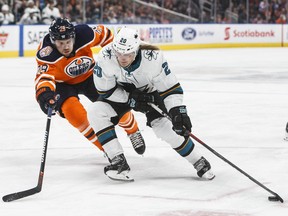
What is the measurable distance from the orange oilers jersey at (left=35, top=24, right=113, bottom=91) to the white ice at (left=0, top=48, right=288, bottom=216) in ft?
1.94

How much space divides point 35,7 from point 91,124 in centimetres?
1239

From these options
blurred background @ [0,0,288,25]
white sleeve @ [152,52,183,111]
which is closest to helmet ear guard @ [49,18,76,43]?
white sleeve @ [152,52,183,111]

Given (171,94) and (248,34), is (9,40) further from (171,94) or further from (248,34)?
(171,94)

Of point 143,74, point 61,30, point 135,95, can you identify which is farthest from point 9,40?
point 143,74

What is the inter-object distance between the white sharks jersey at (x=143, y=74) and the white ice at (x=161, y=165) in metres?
0.56

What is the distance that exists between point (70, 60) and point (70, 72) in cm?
11

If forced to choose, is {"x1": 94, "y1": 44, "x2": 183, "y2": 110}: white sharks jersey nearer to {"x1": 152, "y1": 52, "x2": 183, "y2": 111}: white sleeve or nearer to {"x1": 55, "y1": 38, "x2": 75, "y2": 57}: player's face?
{"x1": 152, "y1": 52, "x2": 183, "y2": 111}: white sleeve

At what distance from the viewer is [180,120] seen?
4.39 meters

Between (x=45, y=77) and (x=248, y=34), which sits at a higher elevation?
(x=45, y=77)

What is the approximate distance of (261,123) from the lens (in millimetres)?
7004

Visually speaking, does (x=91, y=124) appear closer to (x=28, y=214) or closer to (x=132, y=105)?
(x=132, y=105)

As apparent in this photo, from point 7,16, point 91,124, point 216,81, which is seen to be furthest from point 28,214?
point 7,16

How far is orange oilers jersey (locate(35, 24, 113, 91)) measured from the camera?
5.07 meters

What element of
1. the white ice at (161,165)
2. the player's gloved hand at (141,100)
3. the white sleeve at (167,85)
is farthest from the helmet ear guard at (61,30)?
the white ice at (161,165)
